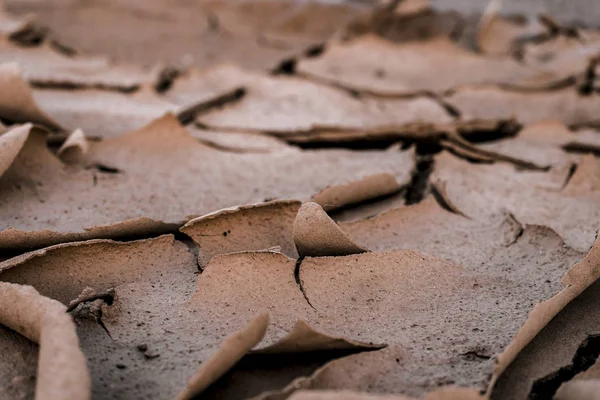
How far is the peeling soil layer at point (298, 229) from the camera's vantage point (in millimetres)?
829

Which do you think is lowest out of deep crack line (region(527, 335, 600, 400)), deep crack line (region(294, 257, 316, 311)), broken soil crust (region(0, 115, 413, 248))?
broken soil crust (region(0, 115, 413, 248))

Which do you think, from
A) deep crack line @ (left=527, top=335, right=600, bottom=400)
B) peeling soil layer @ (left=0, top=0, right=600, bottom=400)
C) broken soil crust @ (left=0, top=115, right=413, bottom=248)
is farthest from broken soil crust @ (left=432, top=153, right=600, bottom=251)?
deep crack line @ (left=527, top=335, right=600, bottom=400)

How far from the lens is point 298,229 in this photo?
1.01 metres

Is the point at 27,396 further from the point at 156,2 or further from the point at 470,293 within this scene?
the point at 156,2

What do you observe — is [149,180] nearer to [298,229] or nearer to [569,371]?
[298,229]

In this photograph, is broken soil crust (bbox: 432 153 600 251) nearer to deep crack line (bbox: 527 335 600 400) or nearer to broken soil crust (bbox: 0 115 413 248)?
broken soil crust (bbox: 0 115 413 248)

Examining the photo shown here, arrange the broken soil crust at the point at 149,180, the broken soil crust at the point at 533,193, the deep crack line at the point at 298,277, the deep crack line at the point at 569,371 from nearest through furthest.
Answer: the deep crack line at the point at 569,371
the deep crack line at the point at 298,277
the broken soil crust at the point at 149,180
the broken soil crust at the point at 533,193

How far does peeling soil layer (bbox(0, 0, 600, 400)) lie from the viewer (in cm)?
83

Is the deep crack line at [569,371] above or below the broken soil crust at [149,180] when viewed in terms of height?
above

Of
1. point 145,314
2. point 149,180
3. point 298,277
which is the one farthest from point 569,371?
point 149,180

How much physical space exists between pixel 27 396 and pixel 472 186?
1.02 metres

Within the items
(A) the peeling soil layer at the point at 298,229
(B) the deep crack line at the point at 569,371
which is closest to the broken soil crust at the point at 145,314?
(A) the peeling soil layer at the point at 298,229

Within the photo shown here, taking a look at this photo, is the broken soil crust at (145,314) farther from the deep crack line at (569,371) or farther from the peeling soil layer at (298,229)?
the deep crack line at (569,371)

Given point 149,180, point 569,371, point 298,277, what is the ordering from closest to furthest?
point 569,371 → point 298,277 → point 149,180
